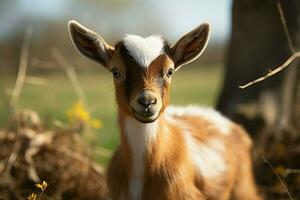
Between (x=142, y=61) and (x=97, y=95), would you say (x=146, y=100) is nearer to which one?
(x=142, y=61)

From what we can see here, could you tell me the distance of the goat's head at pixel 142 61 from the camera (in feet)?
16.9

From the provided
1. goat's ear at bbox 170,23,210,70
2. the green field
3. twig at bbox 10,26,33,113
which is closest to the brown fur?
goat's ear at bbox 170,23,210,70

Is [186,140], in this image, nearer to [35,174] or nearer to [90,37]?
[90,37]

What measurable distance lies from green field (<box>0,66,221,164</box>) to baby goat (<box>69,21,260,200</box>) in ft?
2.21

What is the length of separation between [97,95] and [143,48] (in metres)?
8.96

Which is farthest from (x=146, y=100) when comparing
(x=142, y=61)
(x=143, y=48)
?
(x=143, y=48)

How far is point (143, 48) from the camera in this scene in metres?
5.42

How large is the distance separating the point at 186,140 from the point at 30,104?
344 inches

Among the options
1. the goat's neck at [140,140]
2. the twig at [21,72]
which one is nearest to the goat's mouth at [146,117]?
the goat's neck at [140,140]

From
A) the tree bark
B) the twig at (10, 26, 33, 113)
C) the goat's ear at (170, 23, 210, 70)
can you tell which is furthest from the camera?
the tree bark

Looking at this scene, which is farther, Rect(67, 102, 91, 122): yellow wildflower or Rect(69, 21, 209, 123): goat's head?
Rect(67, 102, 91, 122): yellow wildflower

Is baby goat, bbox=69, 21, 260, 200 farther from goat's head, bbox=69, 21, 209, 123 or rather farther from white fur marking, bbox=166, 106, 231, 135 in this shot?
white fur marking, bbox=166, 106, 231, 135

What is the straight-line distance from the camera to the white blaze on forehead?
5.37 m

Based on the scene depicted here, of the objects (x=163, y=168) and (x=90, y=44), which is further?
(x=90, y=44)
